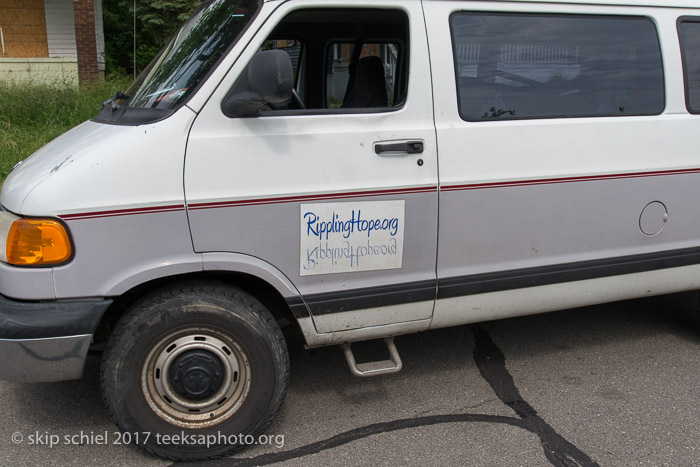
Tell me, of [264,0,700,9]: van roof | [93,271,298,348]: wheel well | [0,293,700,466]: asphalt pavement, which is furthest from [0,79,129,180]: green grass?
[264,0,700,9]: van roof

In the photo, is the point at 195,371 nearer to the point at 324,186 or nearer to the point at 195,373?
the point at 195,373

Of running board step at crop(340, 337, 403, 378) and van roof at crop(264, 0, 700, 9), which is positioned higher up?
van roof at crop(264, 0, 700, 9)

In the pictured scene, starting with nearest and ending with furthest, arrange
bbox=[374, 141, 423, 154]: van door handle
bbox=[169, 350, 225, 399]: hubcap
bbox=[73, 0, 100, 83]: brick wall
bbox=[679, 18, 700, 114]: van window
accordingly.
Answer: bbox=[169, 350, 225, 399]: hubcap, bbox=[374, 141, 423, 154]: van door handle, bbox=[679, 18, 700, 114]: van window, bbox=[73, 0, 100, 83]: brick wall

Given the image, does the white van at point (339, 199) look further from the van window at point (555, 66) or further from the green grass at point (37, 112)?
the green grass at point (37, 112)

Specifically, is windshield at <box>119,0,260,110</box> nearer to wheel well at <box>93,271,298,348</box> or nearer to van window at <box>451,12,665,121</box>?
wheel well at <box>93,271,298,348</box>

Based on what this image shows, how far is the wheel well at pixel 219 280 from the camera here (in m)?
2.92

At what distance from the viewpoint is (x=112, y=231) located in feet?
8.85

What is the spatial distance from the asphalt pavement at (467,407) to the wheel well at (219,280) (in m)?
0.36

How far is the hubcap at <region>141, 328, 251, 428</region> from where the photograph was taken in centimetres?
291

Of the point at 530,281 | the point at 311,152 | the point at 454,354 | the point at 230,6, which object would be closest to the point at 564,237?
the point at 530,281

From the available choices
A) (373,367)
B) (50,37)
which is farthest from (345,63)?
(50,37)

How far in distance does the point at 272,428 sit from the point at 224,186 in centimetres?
133

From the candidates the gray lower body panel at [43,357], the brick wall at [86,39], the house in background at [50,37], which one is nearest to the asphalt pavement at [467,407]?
the gray lower body panel at [43,357]

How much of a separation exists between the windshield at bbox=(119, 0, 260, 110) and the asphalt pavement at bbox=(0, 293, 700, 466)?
1.39 metres
